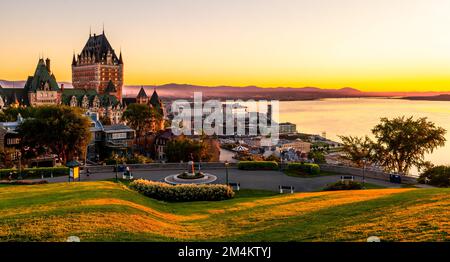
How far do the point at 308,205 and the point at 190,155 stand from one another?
94.9ft

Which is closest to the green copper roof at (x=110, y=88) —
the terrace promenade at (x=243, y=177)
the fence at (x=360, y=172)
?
the terrace promenade at (x=243, y=177)

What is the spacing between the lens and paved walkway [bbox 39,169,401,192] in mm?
30031

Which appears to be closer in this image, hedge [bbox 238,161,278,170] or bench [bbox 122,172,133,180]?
bench [bbox 122,172,133,180]

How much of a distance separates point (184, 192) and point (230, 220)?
9733mm

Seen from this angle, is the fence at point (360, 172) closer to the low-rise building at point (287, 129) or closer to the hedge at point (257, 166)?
the hedge at point (257, 166)

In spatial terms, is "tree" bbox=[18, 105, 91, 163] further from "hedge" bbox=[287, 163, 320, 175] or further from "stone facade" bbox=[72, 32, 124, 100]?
"stone facade" bbox=[72, 32, 124, 100]

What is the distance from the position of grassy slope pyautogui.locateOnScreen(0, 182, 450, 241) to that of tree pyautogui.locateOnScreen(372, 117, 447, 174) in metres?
24.3

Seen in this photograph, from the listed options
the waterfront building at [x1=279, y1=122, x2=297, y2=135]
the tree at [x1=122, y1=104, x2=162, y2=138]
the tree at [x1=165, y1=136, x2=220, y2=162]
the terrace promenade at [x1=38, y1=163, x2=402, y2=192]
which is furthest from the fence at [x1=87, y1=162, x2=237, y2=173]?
the waterfront building at [x1=279, y1=122, x2=297, y2=135]

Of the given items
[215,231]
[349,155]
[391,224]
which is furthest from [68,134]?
[391,224]

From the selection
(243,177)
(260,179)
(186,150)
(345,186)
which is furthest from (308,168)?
(186,150)

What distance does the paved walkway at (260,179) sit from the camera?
30.0 m

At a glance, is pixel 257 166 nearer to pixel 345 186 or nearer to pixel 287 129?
pixel 345 186

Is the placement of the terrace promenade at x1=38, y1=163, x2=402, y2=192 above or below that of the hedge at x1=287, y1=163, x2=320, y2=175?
below

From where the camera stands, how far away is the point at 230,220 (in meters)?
15.0
